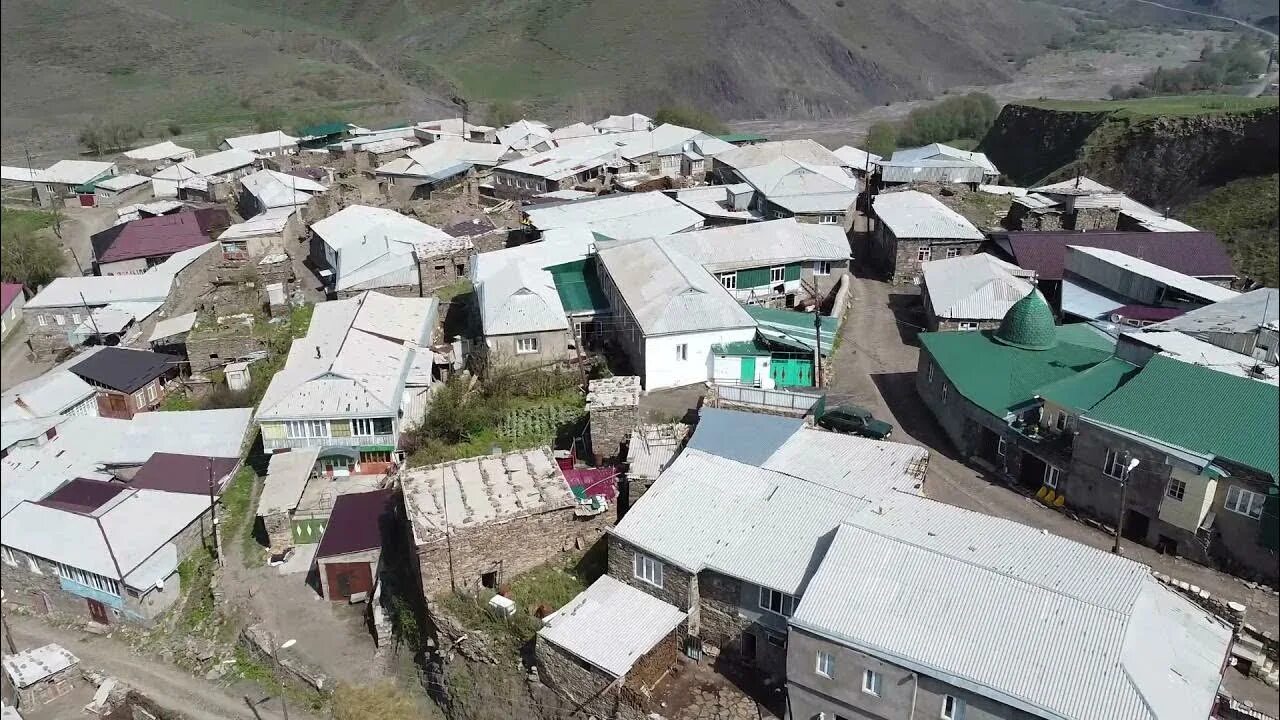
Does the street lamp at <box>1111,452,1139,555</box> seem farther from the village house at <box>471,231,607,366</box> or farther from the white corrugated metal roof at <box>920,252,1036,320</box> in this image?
the village house at <box>471,231,607,366</box>

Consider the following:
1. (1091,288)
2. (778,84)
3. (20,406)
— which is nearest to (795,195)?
(1091,288)

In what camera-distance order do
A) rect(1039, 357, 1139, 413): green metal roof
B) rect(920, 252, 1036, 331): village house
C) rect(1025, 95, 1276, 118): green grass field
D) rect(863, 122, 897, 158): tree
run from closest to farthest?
rect(1039, 357, 1139, 413): green metal roof < rect(920, 252, 1036, 331): village house < rect(1025, 95, 1276, 118): green grass field < rect(863, 122, 897, 158): tree

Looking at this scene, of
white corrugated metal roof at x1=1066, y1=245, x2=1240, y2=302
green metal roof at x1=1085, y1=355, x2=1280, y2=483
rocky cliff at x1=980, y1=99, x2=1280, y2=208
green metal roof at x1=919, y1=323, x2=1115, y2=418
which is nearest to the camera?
green metal roof at x1=1085, y1=355, x2=1280, y2=483

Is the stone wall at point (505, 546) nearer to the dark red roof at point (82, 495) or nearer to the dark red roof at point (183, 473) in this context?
the dark red roof at point (183, 473)

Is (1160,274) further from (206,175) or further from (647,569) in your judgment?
(206,175)

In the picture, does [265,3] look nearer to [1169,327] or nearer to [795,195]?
[795,195]

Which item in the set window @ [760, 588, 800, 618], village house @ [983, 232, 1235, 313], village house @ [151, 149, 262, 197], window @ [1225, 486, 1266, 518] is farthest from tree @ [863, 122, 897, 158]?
A: window @ [760, 588, 800, 618]
